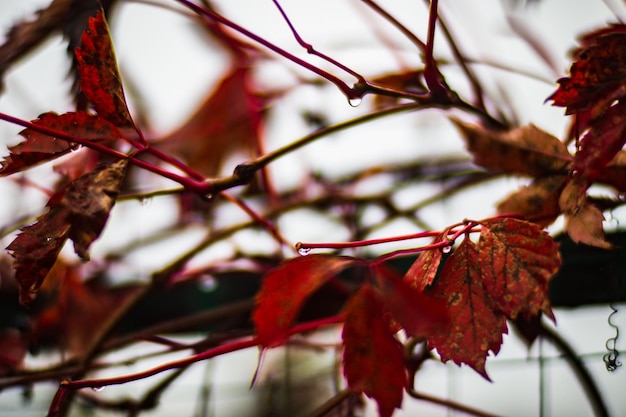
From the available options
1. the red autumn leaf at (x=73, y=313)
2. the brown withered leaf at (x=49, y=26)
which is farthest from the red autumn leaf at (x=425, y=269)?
the red autumn leaf at (x=73, y=313)

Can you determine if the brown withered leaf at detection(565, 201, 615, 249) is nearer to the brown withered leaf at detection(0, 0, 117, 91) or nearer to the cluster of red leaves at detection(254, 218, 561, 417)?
the cluster of red leaves at detection(254, 218, 561, 417)

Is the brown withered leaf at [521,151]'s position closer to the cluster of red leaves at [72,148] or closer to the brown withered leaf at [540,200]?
the brown withered leaf at [540,200]

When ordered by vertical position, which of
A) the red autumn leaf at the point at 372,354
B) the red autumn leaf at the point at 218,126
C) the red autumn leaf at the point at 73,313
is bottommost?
the red autumn leaf at the point at 372,354

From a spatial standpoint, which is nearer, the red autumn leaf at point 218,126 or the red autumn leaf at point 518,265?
the red autumn leaf at point 518,265

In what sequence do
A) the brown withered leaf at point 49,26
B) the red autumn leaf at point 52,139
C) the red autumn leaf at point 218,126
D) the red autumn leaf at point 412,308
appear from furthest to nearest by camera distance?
the red autumn leaf at point 218,126 < the brown withered leaf at point 49,26 < the red autumn leaf at point 52,139 < the red autumn leaf at point 412,308

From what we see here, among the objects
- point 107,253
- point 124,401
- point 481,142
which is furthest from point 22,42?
point 107,253

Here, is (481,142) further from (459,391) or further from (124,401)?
(124,401)
